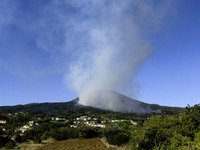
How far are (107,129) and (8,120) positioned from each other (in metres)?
65.3

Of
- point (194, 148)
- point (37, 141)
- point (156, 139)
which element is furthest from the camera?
point (37, 141)

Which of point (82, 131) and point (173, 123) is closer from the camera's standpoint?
point (173, 123)

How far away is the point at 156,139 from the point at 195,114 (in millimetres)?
11309

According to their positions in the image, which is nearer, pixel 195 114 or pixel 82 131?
pixel 195 114

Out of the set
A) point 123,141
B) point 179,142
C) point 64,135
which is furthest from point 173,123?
point 64,135

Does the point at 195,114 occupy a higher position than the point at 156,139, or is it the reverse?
the point at 195,114

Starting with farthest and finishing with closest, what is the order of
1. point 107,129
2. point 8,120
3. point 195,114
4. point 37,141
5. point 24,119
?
1. point 24,119
2. point 8,120
3. point 107,129
4. point 37,141
5. point 195,114

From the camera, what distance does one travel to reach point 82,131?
37500 mm

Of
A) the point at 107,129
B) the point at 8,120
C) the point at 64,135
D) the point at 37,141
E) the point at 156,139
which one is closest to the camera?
the point at 156,139

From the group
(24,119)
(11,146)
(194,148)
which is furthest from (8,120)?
(194,148)

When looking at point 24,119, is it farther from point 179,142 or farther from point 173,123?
point 179,142

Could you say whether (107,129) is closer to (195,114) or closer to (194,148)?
(195,114)

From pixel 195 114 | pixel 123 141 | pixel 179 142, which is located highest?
pixel 195 114

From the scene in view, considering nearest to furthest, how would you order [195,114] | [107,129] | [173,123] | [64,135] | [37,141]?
[195,114], [173,123], [37,141], [107,129], [64,135]
